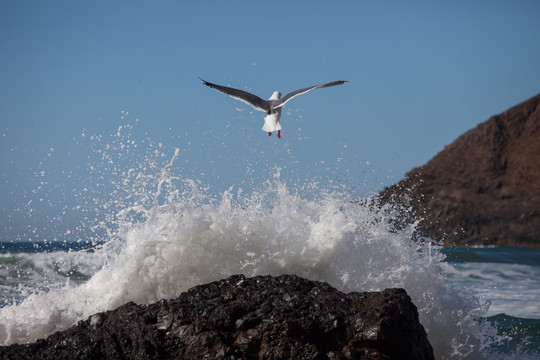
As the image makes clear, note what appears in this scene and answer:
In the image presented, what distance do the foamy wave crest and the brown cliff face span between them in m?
32.5

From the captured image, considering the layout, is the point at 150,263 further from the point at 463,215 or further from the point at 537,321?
the point at 463,215

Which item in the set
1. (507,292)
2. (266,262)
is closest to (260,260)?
(266,262)

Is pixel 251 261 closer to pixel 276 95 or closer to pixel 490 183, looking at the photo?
pixel 276 95

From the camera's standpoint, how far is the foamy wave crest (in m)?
5.32

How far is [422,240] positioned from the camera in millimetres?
6418

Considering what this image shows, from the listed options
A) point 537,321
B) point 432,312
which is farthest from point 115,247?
point 537,321

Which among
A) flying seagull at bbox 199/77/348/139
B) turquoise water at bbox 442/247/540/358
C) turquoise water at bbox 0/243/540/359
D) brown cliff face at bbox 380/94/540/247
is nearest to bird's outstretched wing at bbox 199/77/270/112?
flying seagull at bbox 199/77/348/139

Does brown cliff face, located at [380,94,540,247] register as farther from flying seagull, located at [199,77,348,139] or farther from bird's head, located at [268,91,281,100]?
flying seagull, located at [199,77,348,139]

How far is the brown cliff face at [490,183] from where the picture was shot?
41375mm

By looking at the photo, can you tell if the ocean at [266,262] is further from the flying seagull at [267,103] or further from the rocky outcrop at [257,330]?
the rocky outcrop at [257,330]

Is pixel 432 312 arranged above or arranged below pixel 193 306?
below

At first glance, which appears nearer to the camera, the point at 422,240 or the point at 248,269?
the point at 248,269

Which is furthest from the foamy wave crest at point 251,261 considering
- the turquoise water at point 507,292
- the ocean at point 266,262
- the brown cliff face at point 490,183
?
the brown cliff face at point 490,183

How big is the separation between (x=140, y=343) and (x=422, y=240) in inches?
146
